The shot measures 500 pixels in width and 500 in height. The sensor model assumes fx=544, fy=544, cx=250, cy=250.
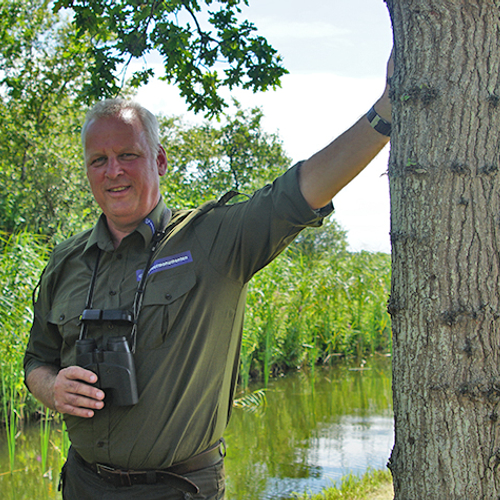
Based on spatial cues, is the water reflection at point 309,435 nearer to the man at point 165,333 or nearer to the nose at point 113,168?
the man at point 165,333

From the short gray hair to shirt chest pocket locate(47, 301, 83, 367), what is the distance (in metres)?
0.63

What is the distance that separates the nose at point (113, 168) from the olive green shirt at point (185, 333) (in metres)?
0.30

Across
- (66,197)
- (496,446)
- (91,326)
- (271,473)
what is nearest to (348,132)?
(496,446)

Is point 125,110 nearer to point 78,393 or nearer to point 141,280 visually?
point 141,280

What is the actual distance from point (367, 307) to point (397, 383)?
26.7 feet

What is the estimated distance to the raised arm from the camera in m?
1.38

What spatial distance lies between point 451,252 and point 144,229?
111 centimetres

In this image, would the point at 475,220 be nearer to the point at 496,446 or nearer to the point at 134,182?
the point at 496,446

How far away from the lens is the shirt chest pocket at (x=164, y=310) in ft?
5.63

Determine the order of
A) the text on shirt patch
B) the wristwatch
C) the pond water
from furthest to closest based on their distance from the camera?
the pond water
the text on shirt patch
the wristwatch

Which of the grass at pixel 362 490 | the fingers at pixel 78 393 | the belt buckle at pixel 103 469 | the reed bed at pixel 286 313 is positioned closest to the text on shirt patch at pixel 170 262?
the fingers at pixel 78 393

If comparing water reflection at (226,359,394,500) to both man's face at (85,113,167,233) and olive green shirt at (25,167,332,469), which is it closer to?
olive green shirt at (25,167,332,469)

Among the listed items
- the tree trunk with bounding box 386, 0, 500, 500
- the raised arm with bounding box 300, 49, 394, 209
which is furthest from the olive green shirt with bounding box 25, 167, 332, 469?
the tree trunk with bounding box 386, 0, 500, 500

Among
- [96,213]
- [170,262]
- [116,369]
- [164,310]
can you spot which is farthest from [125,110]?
[96,213]
